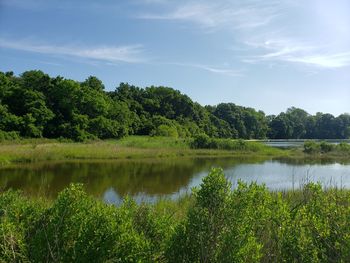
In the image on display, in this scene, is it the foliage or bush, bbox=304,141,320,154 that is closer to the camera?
the foliage

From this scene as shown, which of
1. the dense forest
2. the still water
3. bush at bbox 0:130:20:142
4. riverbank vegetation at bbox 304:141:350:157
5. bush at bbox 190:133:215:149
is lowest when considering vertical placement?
the still water

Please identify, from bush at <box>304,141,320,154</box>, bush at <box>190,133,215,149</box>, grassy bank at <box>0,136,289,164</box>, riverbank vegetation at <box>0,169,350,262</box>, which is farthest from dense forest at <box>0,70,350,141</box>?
riverbank vegetation at <box>0,169,350,262</box>

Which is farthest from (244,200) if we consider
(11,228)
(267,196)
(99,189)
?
(99,189)

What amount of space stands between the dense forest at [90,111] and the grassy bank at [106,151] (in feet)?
12.5

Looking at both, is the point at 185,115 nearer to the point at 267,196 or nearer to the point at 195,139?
the point at 195,139

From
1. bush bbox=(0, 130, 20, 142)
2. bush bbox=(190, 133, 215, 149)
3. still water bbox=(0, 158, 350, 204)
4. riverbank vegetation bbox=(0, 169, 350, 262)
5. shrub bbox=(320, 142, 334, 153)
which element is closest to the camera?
riverbank vegetation bbox=(0, 169, 350, 262)

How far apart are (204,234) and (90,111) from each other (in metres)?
48.5

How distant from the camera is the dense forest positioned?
44.3 meters

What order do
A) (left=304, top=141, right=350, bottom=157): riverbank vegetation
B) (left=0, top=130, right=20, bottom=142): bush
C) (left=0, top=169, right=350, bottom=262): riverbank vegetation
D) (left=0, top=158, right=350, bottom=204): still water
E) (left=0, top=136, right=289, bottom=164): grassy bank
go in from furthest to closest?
(left=304, top=141, right=350, bottom=157): riverbank vegetation < (left=0, top=130, right=20, bottom=142): bush < (left=0, top=136, right=289, bottom=164): grassy bank < (left=0, top=158, right=350, bottom=204): still water < (left=0, top=169, right=350, bottom=262): riverbank vegetation

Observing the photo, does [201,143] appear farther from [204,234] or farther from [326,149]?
[204,234]

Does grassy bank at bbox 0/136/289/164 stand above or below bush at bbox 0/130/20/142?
below

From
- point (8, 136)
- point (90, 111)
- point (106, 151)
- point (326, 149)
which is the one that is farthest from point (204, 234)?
point (90, 111)

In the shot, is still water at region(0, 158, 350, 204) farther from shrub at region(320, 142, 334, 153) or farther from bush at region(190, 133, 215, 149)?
shrub at region(320, 142, 334, 153)

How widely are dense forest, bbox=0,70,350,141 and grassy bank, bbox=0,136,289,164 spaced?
3.82 metres
